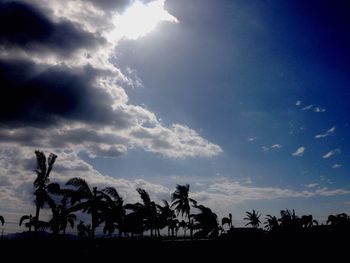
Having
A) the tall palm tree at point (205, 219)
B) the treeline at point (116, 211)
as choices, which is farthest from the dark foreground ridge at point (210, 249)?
the tall palm tree at point (205, 219)

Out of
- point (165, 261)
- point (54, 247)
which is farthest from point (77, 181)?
point (165, 261)

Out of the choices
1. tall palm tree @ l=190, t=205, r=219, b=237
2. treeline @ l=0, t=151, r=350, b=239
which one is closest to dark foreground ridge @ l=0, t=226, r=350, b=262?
treeline @ l=0, t=151, r=350, b=239

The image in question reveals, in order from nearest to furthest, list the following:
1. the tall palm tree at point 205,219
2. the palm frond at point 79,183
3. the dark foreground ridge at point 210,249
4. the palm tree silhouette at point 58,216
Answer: the dark foreground ridge at point 210,249 → the palm frond at point 79,183 → the palm tree silhouette at point 58,216 → the tall palm tree at point 205,219

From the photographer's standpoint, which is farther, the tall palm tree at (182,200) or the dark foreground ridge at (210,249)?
the tall palm tree at (182,200)

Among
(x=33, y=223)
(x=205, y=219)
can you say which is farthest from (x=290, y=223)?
(x=33, y=223)

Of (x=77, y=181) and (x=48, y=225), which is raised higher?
(x=77, y=181)

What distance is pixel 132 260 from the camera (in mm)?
17422

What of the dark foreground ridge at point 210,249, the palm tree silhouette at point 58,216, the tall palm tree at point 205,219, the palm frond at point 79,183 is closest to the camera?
the dark foreground ridge at point 210,249

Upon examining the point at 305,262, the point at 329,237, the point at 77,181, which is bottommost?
the point at 305,262

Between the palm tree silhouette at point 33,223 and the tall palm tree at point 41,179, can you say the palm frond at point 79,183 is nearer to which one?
the tall palm tree at point 41,179

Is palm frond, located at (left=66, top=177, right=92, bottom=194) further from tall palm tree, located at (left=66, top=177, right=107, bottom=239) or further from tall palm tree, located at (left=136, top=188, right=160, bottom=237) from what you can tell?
tall palm tree, located at (left=136, top=188, right=160, bottom=237)

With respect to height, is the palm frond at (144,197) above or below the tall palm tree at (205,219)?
above

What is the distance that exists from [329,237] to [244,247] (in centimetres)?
493

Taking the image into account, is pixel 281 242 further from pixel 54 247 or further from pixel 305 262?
pixel 54 247
